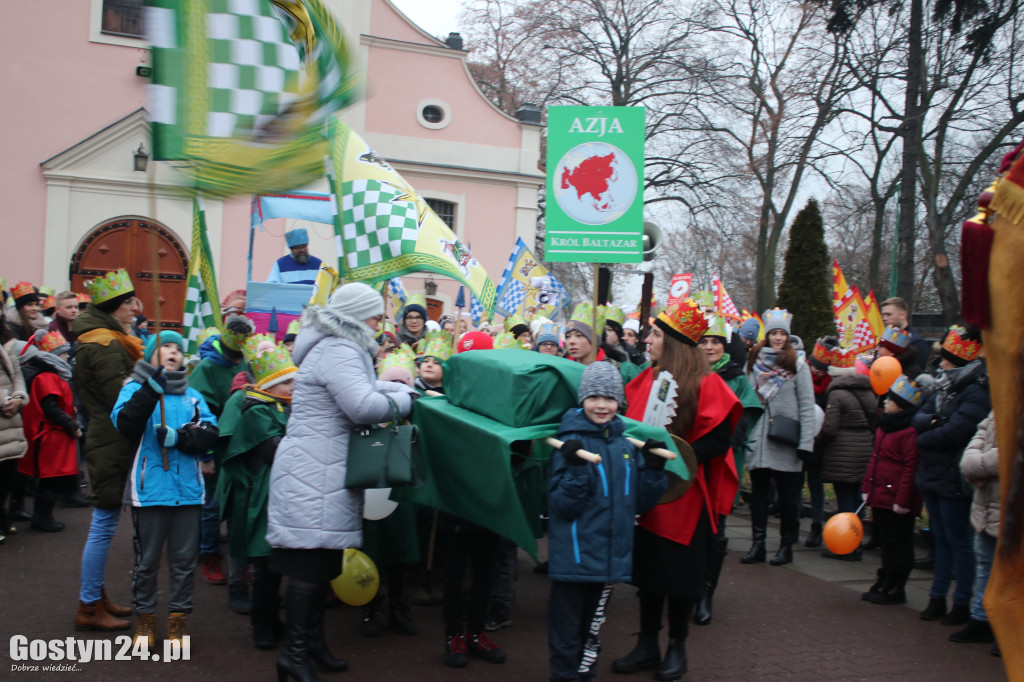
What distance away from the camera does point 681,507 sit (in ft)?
15.8

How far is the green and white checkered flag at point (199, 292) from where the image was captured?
5547 millimetres

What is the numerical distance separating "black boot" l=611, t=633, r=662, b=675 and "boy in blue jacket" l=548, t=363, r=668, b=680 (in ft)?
2.75

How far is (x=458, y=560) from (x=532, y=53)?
91.2 feet

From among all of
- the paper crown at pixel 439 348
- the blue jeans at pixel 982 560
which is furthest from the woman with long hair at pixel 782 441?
the paper crown at pixel 439 348

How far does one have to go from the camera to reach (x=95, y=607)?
5.39 m

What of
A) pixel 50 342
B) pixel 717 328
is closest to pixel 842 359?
pixel 717 328

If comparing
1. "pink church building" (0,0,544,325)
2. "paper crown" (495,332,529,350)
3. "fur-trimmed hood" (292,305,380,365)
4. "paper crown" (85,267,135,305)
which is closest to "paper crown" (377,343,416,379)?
"fur-trimmed hood" (292,305,380,365)

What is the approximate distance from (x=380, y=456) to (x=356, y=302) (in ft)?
2.54

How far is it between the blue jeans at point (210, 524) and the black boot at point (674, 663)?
3.56 meters

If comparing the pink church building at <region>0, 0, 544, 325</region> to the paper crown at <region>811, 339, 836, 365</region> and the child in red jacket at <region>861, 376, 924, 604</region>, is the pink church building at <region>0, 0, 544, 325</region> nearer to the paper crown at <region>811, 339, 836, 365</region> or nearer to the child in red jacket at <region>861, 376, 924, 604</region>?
the paper crown at <region>811, 339, 836, 365</region>

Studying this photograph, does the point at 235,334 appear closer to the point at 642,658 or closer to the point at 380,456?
the point at 380,456

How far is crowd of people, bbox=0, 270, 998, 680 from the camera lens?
4.29m

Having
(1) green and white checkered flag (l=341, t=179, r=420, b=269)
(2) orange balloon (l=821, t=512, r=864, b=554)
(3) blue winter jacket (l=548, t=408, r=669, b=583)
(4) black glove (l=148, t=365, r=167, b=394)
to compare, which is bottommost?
(2) orange balloon (l=821, t=512, r=864, b=554)

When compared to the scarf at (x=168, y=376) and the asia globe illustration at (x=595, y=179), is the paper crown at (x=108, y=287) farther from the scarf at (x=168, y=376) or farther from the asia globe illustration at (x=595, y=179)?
the asia globe illustration at (x=595, y=179)
